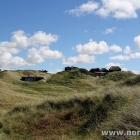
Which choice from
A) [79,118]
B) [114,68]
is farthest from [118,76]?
[79,118]

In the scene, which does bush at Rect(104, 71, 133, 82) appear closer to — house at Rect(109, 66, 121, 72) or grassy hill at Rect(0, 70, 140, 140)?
house at Rect(109, 66, 121, 72)

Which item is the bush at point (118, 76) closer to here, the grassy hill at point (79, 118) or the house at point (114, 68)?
the house at point (114, 68)

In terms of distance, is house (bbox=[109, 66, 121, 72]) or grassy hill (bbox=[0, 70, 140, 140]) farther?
house (bbox=[109, 66, 121, 72])

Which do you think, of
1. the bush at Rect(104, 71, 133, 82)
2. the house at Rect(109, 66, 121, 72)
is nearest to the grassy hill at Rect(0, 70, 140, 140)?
the bush at Rect(104, 71, 133, 82)

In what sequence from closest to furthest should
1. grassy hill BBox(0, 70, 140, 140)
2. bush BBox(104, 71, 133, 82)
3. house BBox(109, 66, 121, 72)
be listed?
grassy hill BBox(0, 70, 140, 140)
bush BBox(104, 71, 133, 82)
house BBox(109, 66, 121, 72)

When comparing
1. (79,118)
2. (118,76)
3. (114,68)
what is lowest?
(79,118)

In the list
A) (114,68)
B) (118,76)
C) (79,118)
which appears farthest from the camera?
(114,68)

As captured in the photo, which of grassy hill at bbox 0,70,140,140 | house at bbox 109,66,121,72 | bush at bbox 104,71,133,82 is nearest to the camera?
grassy hill at bbox 0,70,140,140

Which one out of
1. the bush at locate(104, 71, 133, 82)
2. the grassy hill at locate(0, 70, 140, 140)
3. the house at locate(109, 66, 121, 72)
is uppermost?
the house at locate(109, 66, 121, 72)

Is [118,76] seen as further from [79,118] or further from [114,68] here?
[79,118]

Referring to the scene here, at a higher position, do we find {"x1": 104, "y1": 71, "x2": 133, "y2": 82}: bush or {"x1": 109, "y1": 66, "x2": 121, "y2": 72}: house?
{"x1": 109, "y1": 66, "x2": 121, "y2": 72}: house

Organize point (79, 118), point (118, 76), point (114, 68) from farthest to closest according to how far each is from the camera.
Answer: point (114, 68)
point (118, 76)
point (79, 118)

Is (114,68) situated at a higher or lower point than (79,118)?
higher

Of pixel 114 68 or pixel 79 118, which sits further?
pixel 114 68
